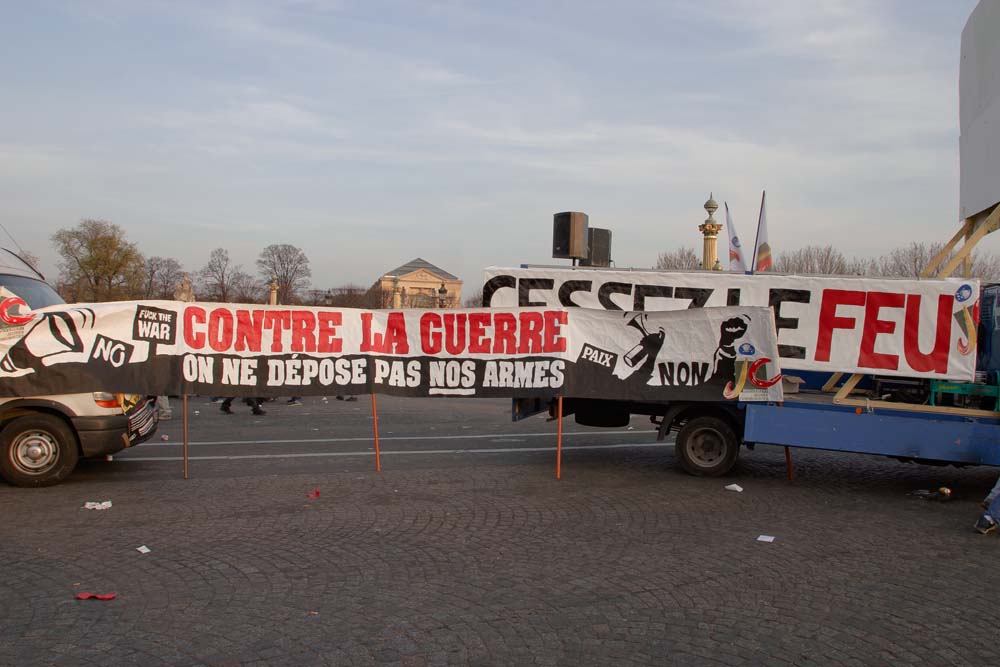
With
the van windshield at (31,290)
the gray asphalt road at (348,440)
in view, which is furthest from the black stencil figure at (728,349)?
the van windshield at (31,290)

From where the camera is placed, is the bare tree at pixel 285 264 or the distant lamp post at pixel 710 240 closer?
the distant lamp post at pixel 710 240

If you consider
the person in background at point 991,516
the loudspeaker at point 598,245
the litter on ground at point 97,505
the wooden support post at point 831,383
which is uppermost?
the loudspeaker at point 598,245

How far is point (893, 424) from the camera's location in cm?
851

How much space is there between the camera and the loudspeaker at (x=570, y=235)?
11594 millimetres

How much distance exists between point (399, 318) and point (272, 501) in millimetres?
2948

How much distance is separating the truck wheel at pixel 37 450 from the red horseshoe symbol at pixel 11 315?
1.15 m

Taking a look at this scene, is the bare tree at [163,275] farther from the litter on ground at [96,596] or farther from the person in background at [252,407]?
the litter on ground at [96,596]

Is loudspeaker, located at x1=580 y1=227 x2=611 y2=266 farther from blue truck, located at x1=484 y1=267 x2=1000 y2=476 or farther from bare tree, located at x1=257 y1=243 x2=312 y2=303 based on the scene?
bare tree, located at x1=257 y1=243 x2=312 y2=303

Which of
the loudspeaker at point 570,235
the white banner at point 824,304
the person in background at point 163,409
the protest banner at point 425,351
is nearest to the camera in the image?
the white banner at point 824,304

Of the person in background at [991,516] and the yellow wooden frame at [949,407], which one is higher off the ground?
the yellow wooden frame at [949,407]

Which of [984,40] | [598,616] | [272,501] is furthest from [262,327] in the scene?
[984,40]

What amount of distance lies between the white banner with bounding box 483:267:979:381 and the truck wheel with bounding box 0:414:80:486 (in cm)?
548

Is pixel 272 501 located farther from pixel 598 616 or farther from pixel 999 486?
pixel 999 486

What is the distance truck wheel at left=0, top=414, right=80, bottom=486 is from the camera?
841 cm
